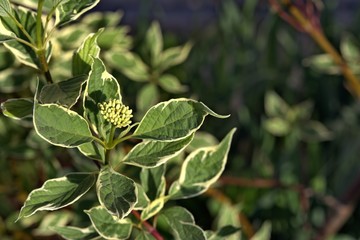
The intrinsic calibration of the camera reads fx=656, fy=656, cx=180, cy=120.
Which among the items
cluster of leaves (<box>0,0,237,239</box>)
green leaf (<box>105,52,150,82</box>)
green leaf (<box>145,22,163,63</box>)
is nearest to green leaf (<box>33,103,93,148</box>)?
cluster of leaves (<box>0,0,237,239</box>)

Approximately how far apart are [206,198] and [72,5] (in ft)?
3.09

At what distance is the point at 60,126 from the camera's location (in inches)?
21.6

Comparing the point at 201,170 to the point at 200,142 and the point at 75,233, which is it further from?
the point at 200,142

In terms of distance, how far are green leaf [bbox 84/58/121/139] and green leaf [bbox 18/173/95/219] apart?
0.05 meters

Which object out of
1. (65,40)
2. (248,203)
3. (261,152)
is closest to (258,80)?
(261,152)

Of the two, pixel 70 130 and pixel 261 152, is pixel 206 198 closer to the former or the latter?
pixel 261 152

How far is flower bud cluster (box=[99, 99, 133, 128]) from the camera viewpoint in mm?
531

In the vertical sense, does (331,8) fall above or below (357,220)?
above

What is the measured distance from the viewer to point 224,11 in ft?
6.10

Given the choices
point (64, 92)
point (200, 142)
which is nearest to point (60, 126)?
point (64, 92)

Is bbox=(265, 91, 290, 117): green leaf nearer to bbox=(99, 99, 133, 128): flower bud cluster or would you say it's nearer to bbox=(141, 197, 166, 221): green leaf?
bbox=(141, 197, 166, 221): green leaf

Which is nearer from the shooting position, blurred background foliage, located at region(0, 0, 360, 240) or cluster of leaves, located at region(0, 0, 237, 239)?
cluster of leaves, located at region(0, 0, 237, 239)

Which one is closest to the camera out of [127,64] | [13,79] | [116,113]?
[116,113]

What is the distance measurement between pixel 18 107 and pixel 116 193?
148 millimetres
